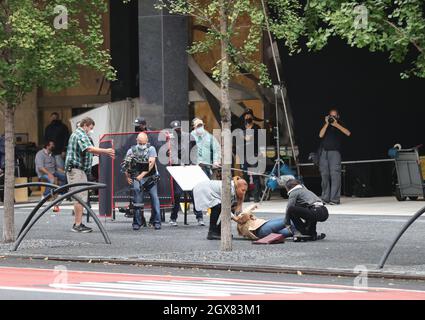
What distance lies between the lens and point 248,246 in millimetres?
17906

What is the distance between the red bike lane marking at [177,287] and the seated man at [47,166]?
1305 centimetres

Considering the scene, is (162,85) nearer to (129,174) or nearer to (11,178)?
(129,174)

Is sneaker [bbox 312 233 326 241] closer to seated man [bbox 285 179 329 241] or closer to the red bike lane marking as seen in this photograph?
seated man [bbox 285 179 329 241]

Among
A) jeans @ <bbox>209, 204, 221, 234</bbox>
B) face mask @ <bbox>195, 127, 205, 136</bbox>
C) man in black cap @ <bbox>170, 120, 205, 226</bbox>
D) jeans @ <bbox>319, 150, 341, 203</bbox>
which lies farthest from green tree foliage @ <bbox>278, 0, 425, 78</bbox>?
jeans @ <bbox>319, 150, 341, 203</bbox>

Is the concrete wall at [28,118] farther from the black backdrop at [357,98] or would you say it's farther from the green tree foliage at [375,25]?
the green tree foliage at [375,25]

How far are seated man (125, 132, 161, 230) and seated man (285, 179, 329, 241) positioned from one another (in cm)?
348

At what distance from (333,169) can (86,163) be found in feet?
22.8

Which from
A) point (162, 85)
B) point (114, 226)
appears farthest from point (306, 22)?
point (162, 85)

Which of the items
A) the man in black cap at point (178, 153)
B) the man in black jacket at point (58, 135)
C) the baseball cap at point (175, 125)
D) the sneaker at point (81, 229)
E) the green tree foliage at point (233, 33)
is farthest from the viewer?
the man in black jacket at point (58, 135)

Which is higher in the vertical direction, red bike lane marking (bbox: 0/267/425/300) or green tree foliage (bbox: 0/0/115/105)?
green tree foliage (bbox: 0/0/115/105)

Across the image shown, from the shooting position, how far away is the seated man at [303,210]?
18188 millimetres

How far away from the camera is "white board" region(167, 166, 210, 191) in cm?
2120

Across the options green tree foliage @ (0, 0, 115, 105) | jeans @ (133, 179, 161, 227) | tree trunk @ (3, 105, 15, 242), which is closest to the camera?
green tree foliage @ (0, 0, 115, 105)

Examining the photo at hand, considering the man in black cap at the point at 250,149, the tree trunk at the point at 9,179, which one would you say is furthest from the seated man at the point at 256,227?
the man in black cap at the point at 250,149
